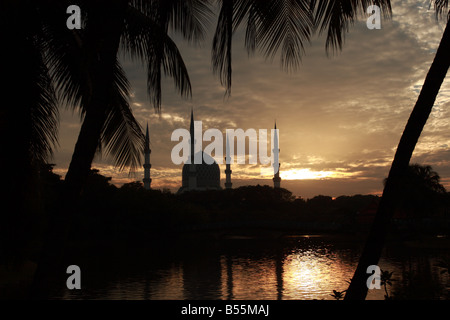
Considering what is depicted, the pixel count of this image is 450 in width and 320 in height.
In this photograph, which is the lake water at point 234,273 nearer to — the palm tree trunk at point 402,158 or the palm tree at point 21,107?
the palm tree trunk at point 402,158

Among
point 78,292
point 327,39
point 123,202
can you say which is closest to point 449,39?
point 327,39

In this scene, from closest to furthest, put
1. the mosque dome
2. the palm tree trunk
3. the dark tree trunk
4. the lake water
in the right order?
1. the dark tree trunk
2. the palm tree trunk
3. the lake water
4. the mosque dome

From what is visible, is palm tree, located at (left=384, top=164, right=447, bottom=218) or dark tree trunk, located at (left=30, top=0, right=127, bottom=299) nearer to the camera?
dark tree trunk, located at (left=30, top=0, right=127, bottom=299)

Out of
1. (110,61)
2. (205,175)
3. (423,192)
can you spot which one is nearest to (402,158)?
(110,61)

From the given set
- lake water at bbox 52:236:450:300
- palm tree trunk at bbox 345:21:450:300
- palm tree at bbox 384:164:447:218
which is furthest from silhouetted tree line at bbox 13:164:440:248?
palm tree trunk at bbox 345:21:450:300

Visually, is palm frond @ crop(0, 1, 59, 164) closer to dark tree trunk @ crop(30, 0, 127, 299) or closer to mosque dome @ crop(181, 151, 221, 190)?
dark tree trunk @ crop(30, 0, 127, 299)

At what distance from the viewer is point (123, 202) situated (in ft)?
250

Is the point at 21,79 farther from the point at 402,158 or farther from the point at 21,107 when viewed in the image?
the point at 402,158

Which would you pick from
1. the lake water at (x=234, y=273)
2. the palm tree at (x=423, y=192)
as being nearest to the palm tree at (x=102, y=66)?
the lake water at (x=234, y=273)

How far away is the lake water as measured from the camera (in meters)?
32.2

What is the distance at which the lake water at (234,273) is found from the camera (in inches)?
1267

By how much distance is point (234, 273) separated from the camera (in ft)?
A: 137

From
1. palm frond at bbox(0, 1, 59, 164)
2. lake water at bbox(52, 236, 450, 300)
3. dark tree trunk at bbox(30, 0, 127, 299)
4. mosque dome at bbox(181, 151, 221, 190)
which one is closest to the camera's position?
dark tree trunk at bbox(30, 0, 127, 299)
